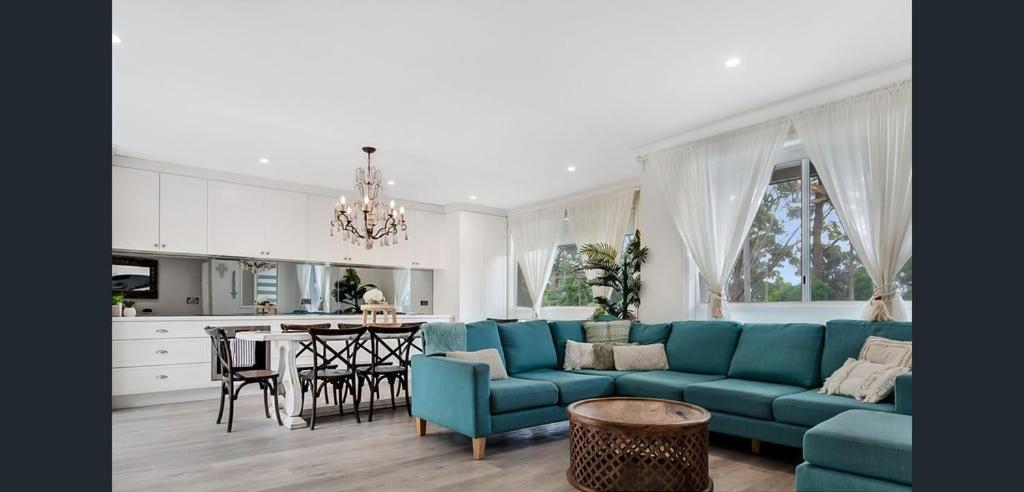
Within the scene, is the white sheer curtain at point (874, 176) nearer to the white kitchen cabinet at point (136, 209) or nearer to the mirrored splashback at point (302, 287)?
the mirrored splashback at point (302, 287)

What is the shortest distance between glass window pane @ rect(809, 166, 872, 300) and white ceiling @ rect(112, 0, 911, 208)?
39.3 inches

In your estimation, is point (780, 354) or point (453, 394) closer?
point (453, 394)

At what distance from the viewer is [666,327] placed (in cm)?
465

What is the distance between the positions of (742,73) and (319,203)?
→ 5028mm

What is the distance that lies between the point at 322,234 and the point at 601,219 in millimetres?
3386

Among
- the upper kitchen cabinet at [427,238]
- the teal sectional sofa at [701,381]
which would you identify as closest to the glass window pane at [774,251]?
the teal sectional sofa at [701,381]

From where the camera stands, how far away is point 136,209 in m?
5.51

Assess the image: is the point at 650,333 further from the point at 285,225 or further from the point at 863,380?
the point at 285,225

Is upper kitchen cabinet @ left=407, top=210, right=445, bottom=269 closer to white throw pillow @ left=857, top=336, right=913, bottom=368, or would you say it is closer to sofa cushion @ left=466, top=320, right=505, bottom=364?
sofa cushion @ left=466, top=320, right=505, bottom=364

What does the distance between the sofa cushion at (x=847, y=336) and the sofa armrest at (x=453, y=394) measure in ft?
7.09

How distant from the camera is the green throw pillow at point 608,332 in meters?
4.72

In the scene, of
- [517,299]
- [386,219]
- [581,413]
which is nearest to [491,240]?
[517,299]

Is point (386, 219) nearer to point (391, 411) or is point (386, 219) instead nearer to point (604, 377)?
point (391, 411)

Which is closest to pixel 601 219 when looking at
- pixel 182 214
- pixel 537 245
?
pixel 537 245
